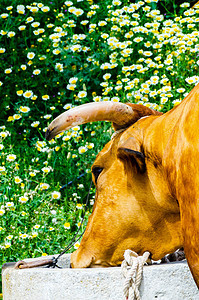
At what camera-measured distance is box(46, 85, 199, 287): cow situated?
87.7 inches

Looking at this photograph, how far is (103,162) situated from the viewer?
8.32ft

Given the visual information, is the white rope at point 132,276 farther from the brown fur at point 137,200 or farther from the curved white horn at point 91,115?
the curved white horn at point 91,115

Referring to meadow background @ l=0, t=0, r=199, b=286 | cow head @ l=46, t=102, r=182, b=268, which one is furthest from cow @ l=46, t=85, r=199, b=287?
meadow background @ l=0, t=0, r=199, b=286

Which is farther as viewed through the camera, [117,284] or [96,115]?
[96,115]

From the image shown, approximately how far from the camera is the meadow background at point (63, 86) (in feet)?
13.4

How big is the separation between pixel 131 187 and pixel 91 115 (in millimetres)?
352

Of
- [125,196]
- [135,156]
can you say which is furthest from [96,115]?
[125,196]

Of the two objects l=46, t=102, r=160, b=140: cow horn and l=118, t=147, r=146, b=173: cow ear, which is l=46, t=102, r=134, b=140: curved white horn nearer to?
l=46, t=102, r=160, b=140: cow horn

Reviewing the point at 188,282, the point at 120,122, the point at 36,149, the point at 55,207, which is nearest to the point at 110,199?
the point at 120,122

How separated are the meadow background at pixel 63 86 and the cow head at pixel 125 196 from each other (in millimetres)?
1361

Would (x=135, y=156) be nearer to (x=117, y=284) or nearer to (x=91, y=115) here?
(x=91, y=115)

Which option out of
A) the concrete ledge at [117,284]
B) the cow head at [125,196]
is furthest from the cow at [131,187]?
the concrete ledge at [117,284]

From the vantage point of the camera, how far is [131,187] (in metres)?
2.36

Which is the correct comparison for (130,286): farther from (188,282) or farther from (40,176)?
(40,176)
